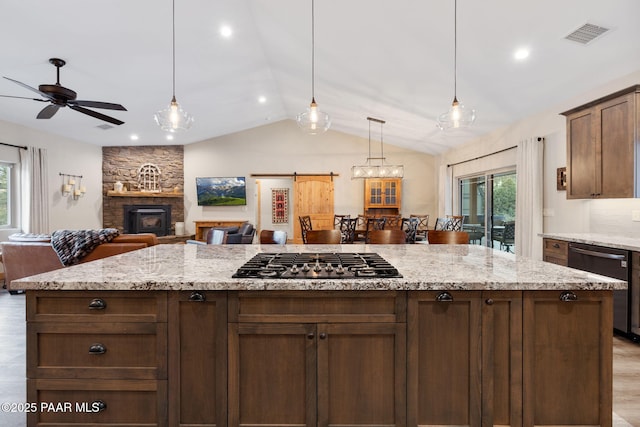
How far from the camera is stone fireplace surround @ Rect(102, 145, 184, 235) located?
870 centimetres

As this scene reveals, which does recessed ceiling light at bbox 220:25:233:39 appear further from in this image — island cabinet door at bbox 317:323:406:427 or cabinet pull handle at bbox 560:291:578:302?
cabinet pull handle at bbox 560:291:578:302

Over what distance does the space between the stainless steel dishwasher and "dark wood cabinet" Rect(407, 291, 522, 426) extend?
2.22m

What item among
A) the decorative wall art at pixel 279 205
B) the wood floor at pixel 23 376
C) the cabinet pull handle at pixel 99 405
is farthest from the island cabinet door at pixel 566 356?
the decorative wall art at pixel 279 205

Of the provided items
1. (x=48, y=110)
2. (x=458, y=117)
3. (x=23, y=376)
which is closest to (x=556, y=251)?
(x=458, y=117)

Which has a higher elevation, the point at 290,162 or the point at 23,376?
the point at 290,162

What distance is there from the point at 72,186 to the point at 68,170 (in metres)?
0.37

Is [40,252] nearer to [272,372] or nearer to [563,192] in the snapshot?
[272,372]

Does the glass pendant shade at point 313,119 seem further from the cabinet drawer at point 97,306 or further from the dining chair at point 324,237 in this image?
the cabinet drawer at point 97,306

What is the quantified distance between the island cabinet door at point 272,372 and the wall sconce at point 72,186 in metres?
A: 7.86

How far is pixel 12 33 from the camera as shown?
11.8 ft

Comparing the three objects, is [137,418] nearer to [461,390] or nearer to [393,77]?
[461,390]

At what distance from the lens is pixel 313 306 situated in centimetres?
152

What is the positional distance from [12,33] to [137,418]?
14.2 ft

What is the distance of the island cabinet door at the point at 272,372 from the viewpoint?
152 centimetres
